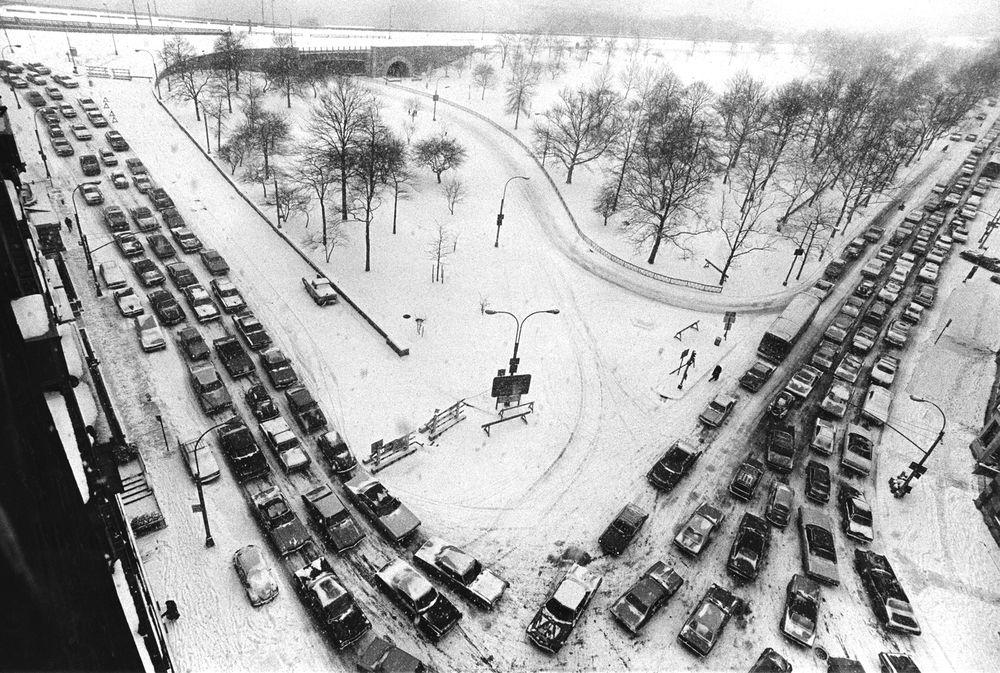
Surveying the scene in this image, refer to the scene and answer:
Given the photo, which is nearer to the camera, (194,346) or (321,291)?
(194,346)

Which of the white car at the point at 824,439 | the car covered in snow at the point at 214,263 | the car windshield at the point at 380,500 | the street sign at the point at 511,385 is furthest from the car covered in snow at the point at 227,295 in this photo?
the white car at the point at 824,439

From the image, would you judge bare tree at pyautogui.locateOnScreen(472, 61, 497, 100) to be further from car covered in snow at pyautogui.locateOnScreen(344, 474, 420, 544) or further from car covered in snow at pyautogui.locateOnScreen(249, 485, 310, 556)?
car covered in snow at pyautogui.locateOnScreen(249, 485, 310, 556)

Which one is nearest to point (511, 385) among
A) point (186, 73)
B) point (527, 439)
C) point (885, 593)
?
point (527, 439)

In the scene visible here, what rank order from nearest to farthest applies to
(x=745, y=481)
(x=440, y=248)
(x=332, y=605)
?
(x=332, y=605)
(x=745, y=481)
(x=440, y=248)

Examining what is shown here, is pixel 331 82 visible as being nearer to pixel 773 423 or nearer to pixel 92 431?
pixel 773 423

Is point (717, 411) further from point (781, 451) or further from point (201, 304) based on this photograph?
point (201, 304)
